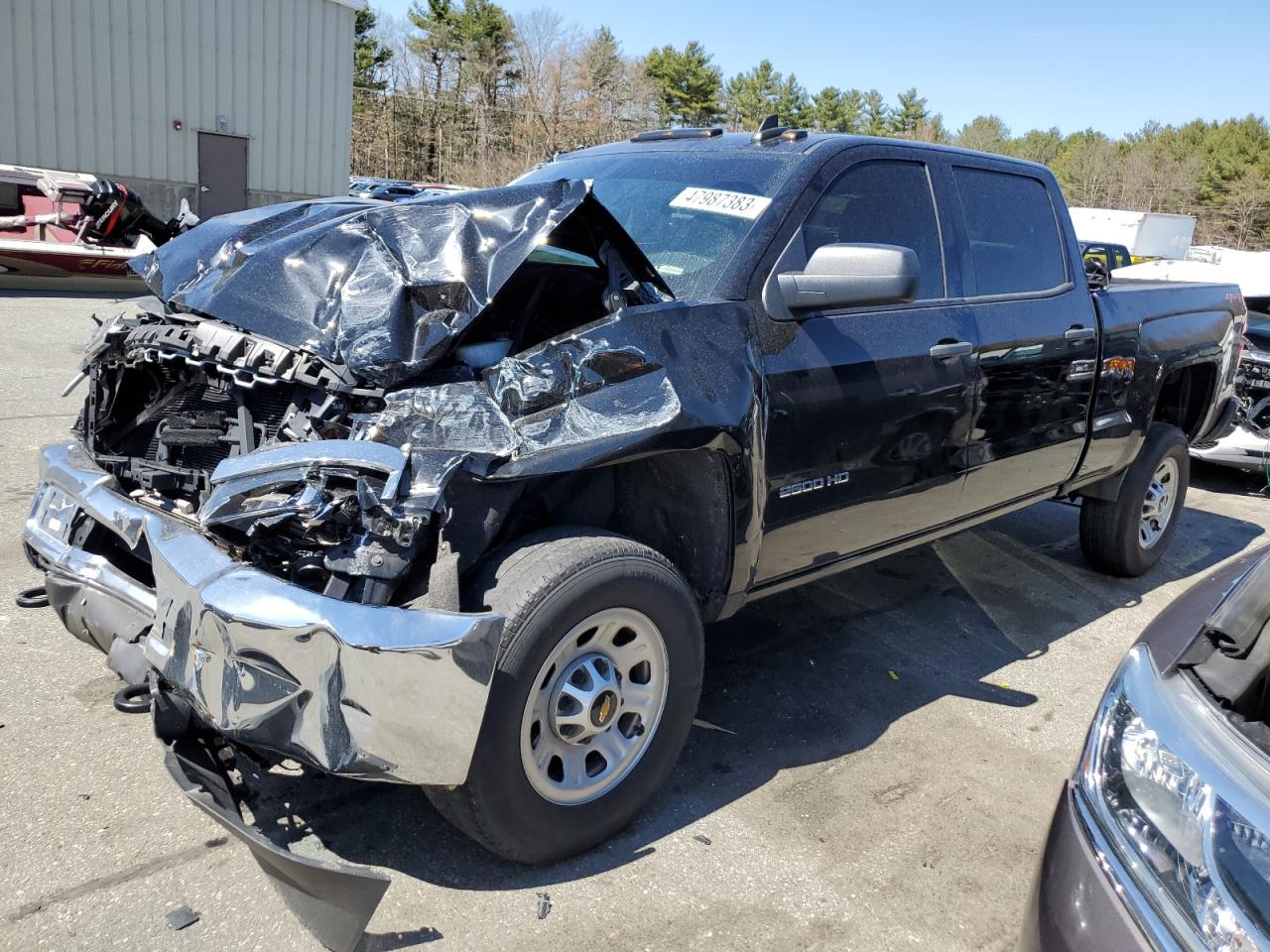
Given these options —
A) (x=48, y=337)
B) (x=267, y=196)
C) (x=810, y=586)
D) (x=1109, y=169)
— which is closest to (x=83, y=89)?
(x=267, y=196)

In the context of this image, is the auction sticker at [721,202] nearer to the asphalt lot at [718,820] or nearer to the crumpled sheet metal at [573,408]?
the crumpled sheet metal at [573,408]

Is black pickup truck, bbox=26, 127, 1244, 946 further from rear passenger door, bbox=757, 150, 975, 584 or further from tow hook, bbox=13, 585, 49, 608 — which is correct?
tow hook, bbox=13, 585, 49, 608

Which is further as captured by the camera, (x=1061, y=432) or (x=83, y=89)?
(x=83, y=89)

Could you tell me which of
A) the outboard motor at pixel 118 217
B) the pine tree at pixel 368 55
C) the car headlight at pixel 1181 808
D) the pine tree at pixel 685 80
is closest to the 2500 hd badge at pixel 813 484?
the car headlight at pixel 1181 808

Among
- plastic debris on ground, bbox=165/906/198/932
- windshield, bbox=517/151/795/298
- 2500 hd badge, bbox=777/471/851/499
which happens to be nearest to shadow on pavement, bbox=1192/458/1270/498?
2500 hd badge, bbox=777/471/851/499

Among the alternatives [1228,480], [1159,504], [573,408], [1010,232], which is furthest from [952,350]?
[1228,480]

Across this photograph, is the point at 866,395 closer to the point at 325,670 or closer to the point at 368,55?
the point at 325,670

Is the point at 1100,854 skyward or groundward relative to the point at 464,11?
groundward

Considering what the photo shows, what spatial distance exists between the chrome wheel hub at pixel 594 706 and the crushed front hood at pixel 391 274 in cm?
89

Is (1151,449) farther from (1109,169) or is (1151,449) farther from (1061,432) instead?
(1109,169)

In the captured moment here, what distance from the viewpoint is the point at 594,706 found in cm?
270

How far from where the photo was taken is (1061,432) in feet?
14.8

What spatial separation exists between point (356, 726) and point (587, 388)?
1048 millimetres

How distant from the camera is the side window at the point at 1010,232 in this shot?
13.4 ft
